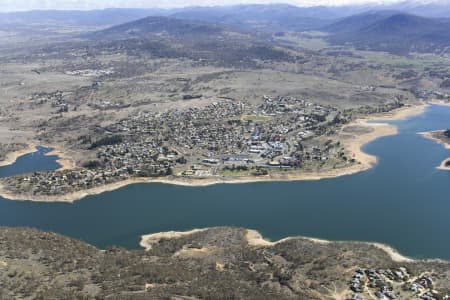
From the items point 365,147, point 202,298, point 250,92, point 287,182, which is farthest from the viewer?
point 250,92

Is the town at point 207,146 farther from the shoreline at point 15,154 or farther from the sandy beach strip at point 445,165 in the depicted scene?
the sandy beach strip at point 445,165

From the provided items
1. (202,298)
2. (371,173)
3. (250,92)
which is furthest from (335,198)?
(250,92)

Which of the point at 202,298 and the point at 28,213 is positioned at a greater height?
the point at 202,298

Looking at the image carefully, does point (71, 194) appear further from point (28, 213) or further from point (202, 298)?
point (202, 298)

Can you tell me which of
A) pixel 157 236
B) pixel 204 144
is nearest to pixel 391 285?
pixel 157 236

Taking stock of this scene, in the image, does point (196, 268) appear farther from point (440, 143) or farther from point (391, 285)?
point (440, 143)

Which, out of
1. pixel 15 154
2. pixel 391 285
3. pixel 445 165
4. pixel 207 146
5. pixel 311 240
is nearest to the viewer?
pixel 391 285

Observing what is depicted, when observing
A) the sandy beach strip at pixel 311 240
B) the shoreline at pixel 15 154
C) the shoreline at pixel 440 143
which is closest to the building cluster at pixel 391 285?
the sandy beach strip at pixel 311 240
